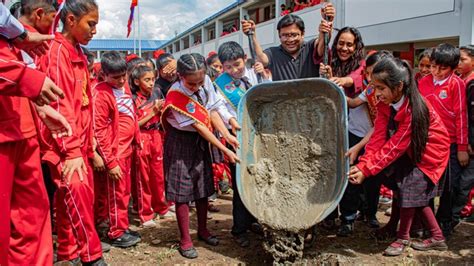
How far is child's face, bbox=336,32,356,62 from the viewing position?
3.31 meters

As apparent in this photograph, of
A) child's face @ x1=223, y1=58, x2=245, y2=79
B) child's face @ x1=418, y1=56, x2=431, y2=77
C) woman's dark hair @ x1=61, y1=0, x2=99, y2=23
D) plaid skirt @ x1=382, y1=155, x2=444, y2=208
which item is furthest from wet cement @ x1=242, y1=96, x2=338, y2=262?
child's face @ x1=418, y1=56, x2=431, y2=77

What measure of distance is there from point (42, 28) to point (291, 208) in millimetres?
1951

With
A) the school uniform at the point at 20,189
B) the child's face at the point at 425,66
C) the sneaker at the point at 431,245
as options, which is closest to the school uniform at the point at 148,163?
the school uniform at the point at 20,189

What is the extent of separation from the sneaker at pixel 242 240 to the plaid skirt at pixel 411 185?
1.18 metres

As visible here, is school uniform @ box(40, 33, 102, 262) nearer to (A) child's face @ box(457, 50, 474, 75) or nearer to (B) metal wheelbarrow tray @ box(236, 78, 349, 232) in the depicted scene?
(B) metal wheelbarrow tray @ box(236, 78, 349, 232)

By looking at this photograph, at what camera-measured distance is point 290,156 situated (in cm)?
310

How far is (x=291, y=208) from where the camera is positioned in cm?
293

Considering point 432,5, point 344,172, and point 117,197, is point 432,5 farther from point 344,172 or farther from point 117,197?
point 117,197

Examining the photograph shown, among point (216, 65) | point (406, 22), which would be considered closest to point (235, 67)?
point (216, 65)

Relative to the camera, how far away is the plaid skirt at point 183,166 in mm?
3062

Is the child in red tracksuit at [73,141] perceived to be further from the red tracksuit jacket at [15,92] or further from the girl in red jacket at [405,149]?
the girl in red jacket at [405,149]

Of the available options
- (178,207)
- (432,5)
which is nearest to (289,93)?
(178,207)

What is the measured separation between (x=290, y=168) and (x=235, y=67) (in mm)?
906

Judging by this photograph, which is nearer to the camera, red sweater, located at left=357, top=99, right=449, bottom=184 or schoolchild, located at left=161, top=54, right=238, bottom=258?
red sweater, located at left=357, top=99, right=449, bottom=184
